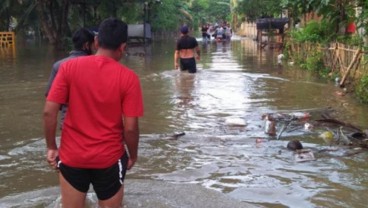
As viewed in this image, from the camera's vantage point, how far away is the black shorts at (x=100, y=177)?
133 inches

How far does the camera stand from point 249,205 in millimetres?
4953

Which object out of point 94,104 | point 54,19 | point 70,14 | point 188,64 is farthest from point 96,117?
point 70,14

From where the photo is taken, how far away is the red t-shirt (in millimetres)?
3240

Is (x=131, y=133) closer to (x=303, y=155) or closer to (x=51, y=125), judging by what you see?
(x=51, y=125)

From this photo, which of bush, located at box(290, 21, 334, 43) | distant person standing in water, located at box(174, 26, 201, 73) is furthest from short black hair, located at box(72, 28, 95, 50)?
bush, located at box(290, 21, 334, 43)

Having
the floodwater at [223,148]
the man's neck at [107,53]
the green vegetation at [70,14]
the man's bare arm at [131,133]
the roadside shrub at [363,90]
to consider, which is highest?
the green vegetation at [70,14]

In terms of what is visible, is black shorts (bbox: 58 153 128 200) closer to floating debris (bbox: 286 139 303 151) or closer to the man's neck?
the man's neck

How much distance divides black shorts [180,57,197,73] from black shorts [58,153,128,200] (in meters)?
10.7

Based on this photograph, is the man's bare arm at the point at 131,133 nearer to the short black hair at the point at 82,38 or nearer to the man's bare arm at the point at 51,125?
the man's bare arm at the point at 51,125

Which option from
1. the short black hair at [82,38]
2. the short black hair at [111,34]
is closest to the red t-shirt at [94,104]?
the short black hair at [111,34]

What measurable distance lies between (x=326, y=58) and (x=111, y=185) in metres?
12.6

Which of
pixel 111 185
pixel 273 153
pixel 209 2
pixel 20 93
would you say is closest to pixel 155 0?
pixel 20 93

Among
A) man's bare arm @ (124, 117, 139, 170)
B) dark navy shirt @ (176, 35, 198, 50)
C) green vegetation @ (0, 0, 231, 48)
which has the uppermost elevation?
green vegetation @ (0, 0, 231, 48)

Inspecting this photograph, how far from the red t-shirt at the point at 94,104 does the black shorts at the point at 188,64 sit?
1077cm
